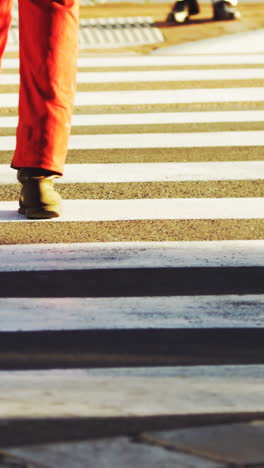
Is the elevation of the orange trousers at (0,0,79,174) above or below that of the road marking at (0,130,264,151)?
above

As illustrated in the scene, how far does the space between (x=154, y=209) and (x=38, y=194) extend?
0.53 metres

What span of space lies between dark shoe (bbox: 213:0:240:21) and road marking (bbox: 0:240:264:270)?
8.46 metres

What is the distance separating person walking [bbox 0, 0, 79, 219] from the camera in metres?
4.87

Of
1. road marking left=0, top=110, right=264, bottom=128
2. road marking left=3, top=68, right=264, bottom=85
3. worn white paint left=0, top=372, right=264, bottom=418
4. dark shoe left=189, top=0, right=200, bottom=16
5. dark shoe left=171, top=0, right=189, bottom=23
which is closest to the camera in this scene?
worn white paint left=0, top=372, right=264, bottom=418

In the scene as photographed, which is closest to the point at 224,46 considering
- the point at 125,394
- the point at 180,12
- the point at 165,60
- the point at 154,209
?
the point at 165,60

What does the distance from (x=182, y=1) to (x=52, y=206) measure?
8.24 meters

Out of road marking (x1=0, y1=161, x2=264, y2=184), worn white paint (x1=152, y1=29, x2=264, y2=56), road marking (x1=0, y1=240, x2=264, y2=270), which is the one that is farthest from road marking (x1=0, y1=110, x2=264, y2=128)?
road marking (x1=0, y1=240, x2=264, y2=270)

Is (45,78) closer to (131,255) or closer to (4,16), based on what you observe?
(4,16)

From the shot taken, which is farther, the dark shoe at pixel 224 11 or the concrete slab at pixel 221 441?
the dark shoe at pixel 224 11

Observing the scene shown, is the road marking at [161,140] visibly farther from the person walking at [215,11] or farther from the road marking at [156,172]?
the person walking at [215,11]

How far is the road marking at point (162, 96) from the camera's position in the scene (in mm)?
8156

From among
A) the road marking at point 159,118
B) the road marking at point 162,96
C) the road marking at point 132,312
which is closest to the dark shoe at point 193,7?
the road marking at point 162,96

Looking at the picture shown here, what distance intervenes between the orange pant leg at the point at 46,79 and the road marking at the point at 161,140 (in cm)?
169

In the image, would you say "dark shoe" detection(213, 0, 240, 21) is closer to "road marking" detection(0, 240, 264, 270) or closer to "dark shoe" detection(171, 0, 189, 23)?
"dark shoe" detection(171, 0, 189, 23)
